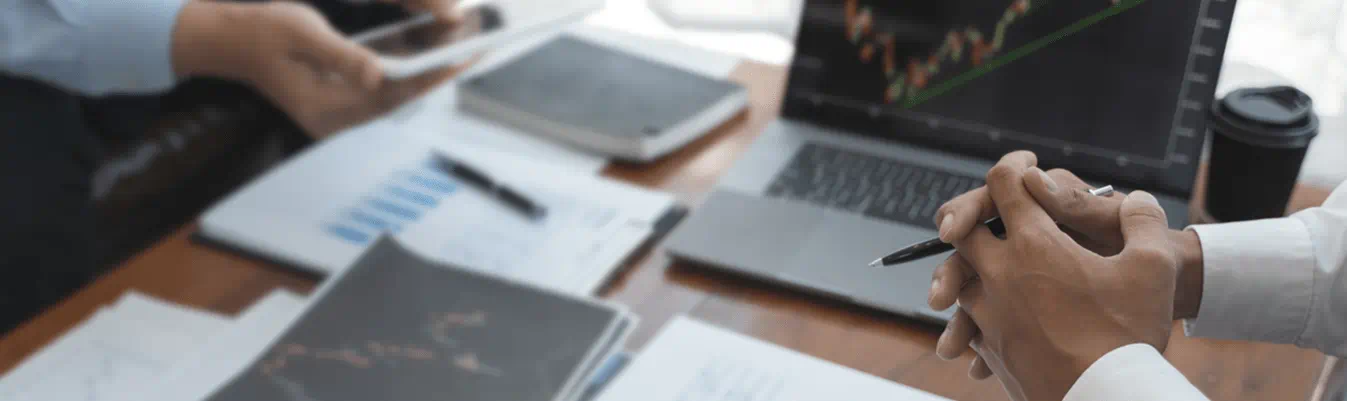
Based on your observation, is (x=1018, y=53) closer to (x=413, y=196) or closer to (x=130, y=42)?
(x=413, y=196)

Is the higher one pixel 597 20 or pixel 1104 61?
pixel 1104 61

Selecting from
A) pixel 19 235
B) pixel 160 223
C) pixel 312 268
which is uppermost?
pixel 312 268

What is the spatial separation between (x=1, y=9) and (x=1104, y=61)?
3.07 ft

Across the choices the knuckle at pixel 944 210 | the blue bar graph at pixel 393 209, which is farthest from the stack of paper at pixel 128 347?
the knuckle at pixel 944 210

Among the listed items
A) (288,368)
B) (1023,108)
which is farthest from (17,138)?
(1023,108)

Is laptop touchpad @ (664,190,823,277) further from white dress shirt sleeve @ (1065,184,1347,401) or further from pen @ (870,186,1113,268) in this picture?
white dress shirt sleeve @ (1065,184,1347,401)

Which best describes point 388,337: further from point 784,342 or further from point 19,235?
point 19,235

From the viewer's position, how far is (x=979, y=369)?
58cm

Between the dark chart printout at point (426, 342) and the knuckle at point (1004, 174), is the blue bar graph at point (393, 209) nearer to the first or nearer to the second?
the dark chart printout at point (426, 342)

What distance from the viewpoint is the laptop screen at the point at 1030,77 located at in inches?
32.5

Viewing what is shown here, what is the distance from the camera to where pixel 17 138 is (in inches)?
43.8

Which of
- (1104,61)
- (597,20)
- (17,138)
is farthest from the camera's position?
(597,20)

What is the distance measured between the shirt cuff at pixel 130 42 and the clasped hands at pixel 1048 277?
0.75 metres

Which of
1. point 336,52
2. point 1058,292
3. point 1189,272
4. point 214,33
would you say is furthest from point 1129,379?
point 214,33
